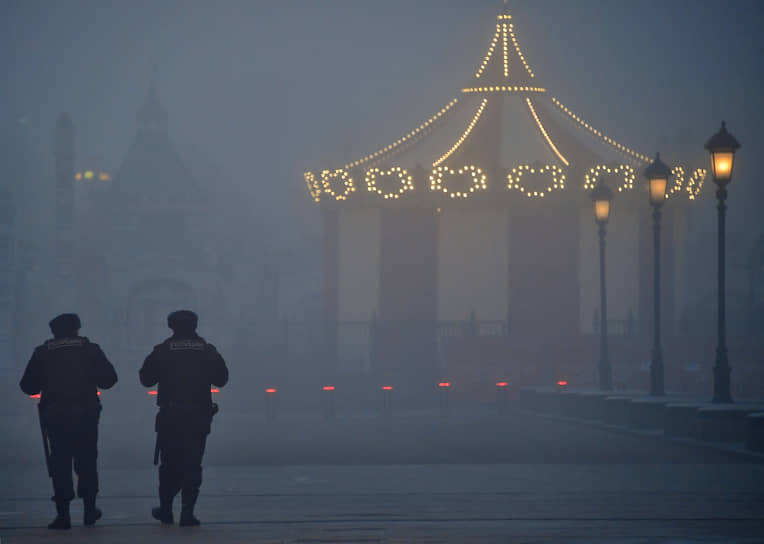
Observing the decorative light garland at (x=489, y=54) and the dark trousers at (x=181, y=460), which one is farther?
the decorative light garland at (x=489, y=54)

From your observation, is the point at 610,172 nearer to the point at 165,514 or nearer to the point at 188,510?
the point at 165,514

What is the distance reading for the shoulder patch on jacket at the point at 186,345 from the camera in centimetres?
1180

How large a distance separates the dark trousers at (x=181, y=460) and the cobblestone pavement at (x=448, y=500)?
338 mm

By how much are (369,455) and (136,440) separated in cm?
611

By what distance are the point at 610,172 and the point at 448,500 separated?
3143 cm

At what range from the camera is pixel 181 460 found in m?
11.8

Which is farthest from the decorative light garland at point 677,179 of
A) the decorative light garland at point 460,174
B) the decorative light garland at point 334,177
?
the decorative light garland at point 334,177

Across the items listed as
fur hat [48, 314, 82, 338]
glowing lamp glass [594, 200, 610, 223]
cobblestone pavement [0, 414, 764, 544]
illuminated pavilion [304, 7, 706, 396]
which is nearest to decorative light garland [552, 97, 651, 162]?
illuminated pavilion [304, 7, 706, 396]

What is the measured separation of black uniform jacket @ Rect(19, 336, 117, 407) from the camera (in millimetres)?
12047

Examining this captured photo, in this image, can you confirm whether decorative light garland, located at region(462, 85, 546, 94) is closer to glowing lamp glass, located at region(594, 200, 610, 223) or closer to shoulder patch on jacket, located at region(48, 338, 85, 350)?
glowing lamp glass, located at region(594, 200, 610, 223)

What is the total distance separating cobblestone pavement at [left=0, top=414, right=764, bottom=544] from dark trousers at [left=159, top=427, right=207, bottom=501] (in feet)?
1.11

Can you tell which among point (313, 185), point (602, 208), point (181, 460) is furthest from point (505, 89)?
point (181, 460)

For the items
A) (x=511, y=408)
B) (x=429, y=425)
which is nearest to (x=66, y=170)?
(x=511, y=408)

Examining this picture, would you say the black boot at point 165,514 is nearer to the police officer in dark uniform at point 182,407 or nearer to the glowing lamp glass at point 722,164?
the police officer in dark uniform at point 182,407
